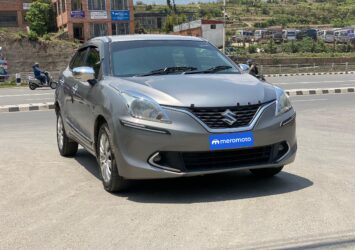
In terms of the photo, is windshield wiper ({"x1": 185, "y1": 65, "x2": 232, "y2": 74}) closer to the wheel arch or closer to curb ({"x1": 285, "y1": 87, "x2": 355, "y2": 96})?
the wheel arch

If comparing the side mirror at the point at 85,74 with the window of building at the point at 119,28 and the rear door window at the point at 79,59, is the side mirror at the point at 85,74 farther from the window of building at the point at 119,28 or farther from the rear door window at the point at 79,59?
the window of building at the point at 119,28

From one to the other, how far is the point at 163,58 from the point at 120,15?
2412 inches

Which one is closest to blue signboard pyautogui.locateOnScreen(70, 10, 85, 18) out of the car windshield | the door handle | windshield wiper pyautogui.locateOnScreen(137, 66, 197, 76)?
the door handle

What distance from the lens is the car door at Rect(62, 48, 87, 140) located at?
7.10m

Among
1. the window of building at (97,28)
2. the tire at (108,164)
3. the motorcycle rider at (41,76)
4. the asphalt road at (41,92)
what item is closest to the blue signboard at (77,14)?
the window of building at (97,28)

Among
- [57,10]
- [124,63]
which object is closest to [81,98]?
[124,63]

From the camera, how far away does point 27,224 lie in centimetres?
474

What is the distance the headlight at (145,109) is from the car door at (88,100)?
2.85 ft

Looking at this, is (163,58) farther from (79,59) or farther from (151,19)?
(151,19)

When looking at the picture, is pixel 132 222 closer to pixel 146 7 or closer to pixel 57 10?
pixel 57 10

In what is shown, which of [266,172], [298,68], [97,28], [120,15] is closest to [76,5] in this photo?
[97,28]

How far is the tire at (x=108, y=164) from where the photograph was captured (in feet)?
18.2

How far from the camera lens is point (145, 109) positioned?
5.21 metres

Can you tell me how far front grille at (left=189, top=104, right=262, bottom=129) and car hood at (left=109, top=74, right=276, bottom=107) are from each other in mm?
48
